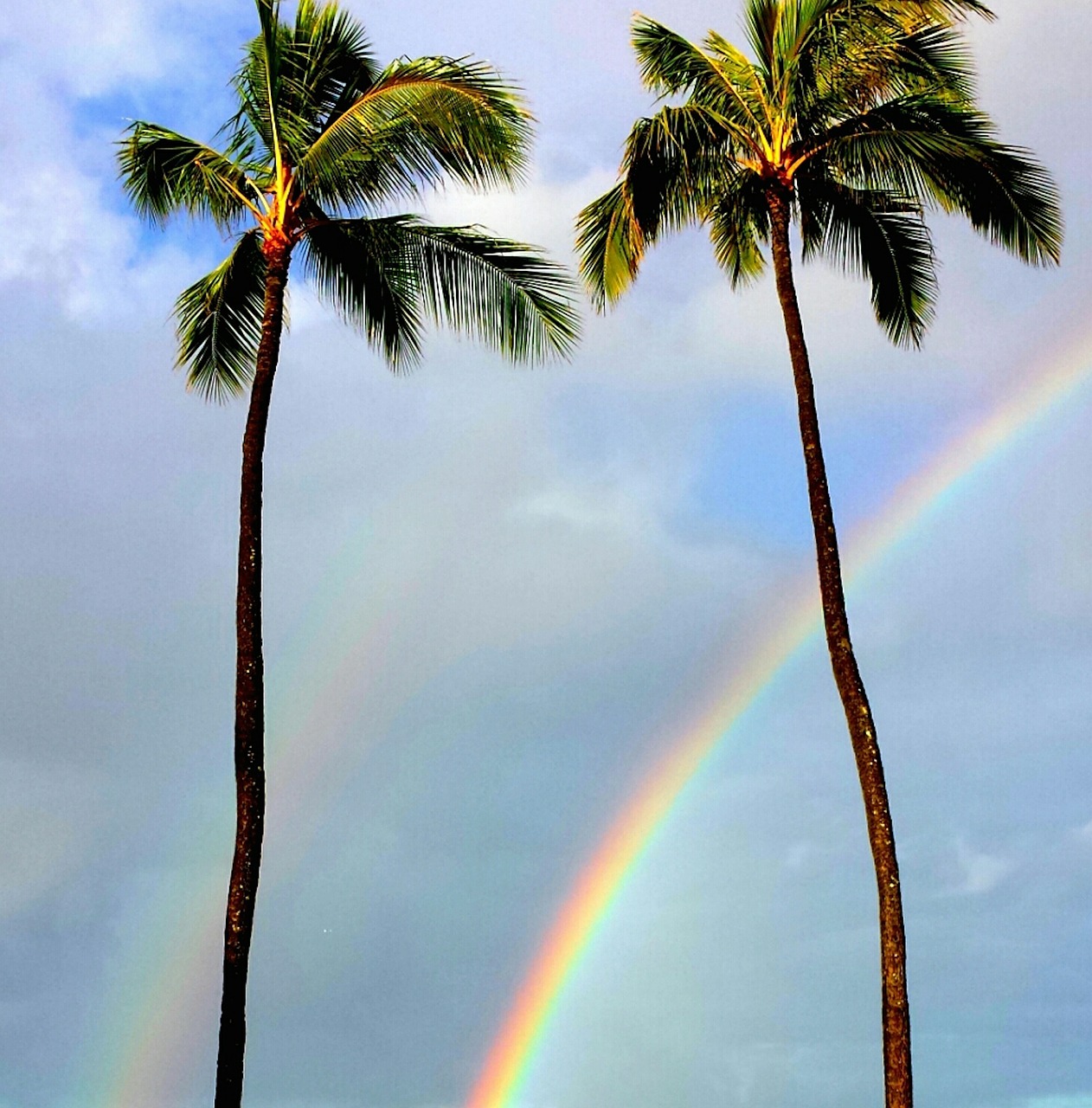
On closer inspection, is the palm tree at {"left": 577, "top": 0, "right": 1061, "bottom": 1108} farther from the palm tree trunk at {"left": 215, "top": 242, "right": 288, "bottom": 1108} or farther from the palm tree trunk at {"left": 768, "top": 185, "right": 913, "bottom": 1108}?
the palm tree trunk at {"left": 215, "top": 242, "right": 288, "bottom": 1108}

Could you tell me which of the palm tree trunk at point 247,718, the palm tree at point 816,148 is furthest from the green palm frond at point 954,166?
the palm tree trunk at point 247,718

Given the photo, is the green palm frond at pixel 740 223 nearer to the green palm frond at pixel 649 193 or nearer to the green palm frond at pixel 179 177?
the green palm frond at pixel 649 193

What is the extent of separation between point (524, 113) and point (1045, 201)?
8.39 m

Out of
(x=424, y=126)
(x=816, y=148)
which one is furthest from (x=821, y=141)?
(x=424, y=126)

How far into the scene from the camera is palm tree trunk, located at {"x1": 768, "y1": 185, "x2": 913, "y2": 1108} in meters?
20.1

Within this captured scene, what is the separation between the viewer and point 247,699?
20812 millimetres

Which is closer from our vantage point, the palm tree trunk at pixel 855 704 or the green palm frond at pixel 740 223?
the palm tree trunk at pixel 855 704

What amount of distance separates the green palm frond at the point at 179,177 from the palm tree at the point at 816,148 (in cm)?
573

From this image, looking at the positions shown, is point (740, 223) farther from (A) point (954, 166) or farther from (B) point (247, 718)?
(B) point (247, 718)

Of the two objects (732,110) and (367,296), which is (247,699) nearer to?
(367,296)

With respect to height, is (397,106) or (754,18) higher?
(754,18)

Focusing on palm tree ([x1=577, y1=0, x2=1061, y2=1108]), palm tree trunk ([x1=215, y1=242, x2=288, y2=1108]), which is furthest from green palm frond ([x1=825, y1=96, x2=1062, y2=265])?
palm tree trunk ([x1=215, y1=242, x2=288, y2=1108])

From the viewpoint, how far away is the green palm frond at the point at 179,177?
2405 cm

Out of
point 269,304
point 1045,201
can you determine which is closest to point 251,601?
point 269,304
